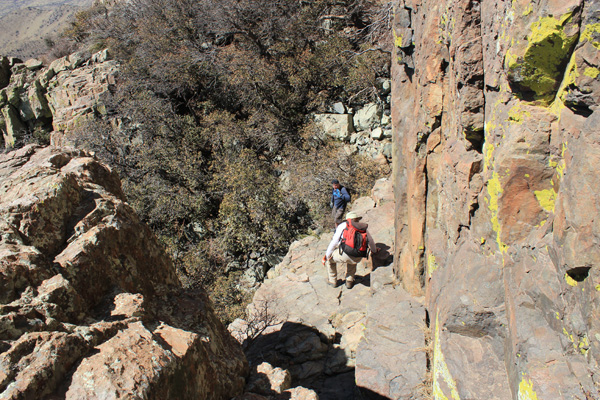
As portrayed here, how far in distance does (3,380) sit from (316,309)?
526 cm

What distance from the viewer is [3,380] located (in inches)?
74.8

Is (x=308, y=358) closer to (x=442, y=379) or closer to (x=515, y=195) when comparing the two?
(x=442, y=379)

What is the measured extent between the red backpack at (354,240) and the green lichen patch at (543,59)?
13.1ft

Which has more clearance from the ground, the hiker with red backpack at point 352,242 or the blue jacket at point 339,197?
the hiker with red backpack at point 352,242

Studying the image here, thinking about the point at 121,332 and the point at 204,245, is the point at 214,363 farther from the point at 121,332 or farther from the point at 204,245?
the point at 204,245

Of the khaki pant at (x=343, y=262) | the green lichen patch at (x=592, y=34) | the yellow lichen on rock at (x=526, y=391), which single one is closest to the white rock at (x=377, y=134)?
the khaki pant at (x=343, y=262)

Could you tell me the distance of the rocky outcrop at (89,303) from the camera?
211 cm

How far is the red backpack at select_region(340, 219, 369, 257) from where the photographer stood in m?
6.16

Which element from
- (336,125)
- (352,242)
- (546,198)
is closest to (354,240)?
(352,242)

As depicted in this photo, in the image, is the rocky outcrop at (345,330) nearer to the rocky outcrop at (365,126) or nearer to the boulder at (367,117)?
the rocky outcrop at (365,126)

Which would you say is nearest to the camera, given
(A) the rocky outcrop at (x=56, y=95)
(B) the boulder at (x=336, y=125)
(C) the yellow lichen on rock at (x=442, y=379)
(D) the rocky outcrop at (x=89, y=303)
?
(D) the rocky outcrop at (x=89, y=303)

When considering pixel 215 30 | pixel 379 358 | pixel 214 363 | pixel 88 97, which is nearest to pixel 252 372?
pixel 214 363

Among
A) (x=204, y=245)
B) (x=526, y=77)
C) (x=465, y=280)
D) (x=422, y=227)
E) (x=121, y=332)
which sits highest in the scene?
(x=526, y=77)

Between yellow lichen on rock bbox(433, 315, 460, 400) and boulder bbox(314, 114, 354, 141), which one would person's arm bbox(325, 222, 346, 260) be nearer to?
yellow lichen on rock bbox(433, 315, 460, 400)
